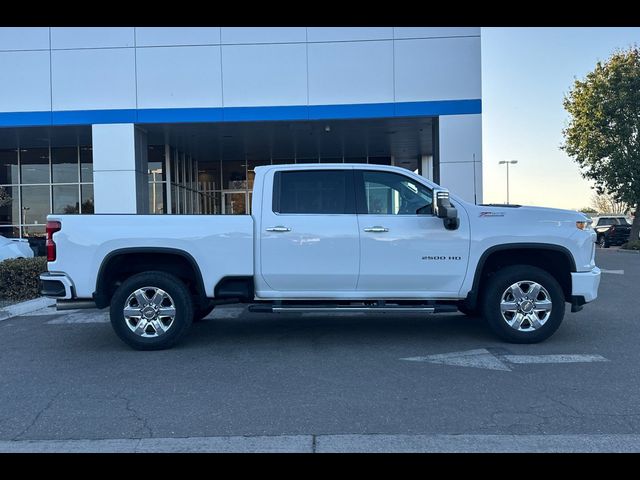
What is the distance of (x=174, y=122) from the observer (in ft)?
49.0

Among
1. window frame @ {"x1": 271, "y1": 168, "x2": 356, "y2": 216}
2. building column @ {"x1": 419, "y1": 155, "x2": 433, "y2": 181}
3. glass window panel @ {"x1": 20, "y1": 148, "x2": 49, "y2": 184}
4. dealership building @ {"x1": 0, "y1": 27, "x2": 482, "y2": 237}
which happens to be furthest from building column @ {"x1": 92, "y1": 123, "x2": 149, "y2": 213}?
building column @ {"x1": 419, "y1": 155, "x2": 433, "y2": 181}

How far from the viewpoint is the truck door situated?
20.8 ft

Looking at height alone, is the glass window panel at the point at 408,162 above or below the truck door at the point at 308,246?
above

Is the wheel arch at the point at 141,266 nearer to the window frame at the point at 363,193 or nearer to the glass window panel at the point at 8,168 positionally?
the window frame at the point at 363,193

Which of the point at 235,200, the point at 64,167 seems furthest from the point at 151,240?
the point at 235,200

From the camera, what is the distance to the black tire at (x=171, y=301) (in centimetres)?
630

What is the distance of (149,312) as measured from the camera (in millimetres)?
6344

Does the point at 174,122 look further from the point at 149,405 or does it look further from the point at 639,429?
the point at 639,429

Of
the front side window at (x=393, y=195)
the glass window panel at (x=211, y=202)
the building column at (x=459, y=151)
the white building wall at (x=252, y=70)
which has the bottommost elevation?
the front side window at (x=393, y=195)

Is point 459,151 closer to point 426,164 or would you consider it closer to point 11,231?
point 426,164

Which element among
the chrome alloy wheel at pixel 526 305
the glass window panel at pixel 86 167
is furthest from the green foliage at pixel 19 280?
the glass window panel at pixel 86 167

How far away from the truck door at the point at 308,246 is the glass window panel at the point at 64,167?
671 inches

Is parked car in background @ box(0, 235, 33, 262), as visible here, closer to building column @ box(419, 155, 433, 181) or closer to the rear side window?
the rear side window

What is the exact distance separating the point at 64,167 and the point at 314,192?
58.7 ft
